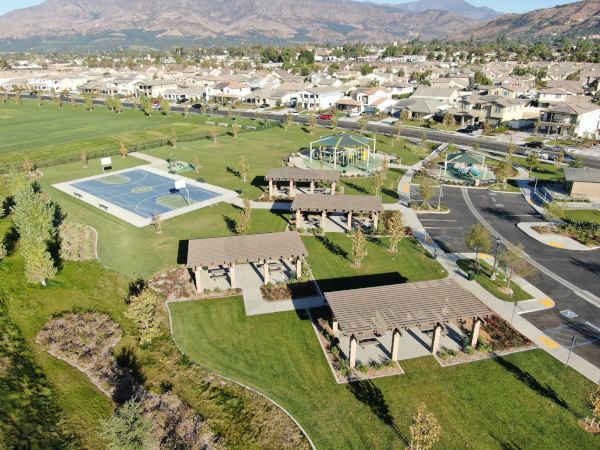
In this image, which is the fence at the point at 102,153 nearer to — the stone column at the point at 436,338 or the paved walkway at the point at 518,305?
the paved walkway at the point at 518,305

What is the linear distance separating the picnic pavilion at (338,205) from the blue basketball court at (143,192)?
15133 mm

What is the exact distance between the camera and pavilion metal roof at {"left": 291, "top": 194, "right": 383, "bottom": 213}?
40.0 meters

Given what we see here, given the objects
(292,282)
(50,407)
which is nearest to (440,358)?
(292,282)

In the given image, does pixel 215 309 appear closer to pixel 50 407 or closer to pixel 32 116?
pixel 50 407

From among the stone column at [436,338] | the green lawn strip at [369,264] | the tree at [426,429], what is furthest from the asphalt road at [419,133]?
the tree at [426,429]

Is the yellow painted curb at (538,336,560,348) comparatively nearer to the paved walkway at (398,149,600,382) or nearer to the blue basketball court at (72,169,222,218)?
the paved walkway at (398,149,600,382)

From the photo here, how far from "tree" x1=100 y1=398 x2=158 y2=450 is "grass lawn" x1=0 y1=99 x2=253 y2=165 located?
6738 centimetres

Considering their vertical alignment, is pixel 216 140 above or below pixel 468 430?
above

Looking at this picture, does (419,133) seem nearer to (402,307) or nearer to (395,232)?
(395,232)

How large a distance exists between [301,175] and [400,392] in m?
32.5

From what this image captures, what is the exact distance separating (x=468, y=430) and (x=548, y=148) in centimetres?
7181

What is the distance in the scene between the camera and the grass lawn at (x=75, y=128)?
76.5m

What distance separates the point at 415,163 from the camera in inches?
2650

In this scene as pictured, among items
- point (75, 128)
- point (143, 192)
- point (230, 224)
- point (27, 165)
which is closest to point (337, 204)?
point (230, 224)
